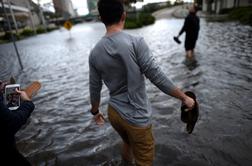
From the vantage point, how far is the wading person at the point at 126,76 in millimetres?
2207

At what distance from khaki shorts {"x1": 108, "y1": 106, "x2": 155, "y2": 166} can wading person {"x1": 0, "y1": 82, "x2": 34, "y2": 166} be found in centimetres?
82

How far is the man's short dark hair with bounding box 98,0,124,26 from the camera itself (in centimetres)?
221

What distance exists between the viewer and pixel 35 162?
12.8 ft

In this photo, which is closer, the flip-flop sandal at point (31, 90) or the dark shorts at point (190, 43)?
the flip-flop sandal at point (31, 90)

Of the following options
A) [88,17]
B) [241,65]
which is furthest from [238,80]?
[88,17]

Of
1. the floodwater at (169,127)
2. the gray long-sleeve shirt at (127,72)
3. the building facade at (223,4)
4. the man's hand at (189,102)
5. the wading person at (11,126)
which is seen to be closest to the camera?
the wading person at (11,126)

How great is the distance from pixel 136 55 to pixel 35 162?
2623mm

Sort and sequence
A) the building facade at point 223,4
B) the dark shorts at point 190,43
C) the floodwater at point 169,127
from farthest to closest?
the building facade at point 223,4 < the dark shorts at point 190,43 < the floodwater at point 169,127

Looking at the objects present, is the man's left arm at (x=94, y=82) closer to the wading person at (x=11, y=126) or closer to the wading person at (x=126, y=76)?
the wading person at (x=126, y=76)

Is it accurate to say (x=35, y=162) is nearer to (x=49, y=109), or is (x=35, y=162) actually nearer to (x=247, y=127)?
(x=49, y=109)

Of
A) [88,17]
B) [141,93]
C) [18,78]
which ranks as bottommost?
[88,17]

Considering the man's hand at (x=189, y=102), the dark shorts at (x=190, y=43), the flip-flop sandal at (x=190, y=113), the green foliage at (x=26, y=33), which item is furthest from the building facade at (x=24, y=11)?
the man's hand at (x=189, y=102)

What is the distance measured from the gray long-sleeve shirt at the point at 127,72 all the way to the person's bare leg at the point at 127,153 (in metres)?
0.77

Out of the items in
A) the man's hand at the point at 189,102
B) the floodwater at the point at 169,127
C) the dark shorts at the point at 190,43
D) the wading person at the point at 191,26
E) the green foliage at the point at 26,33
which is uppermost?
the man's hand at the point at 189,102
